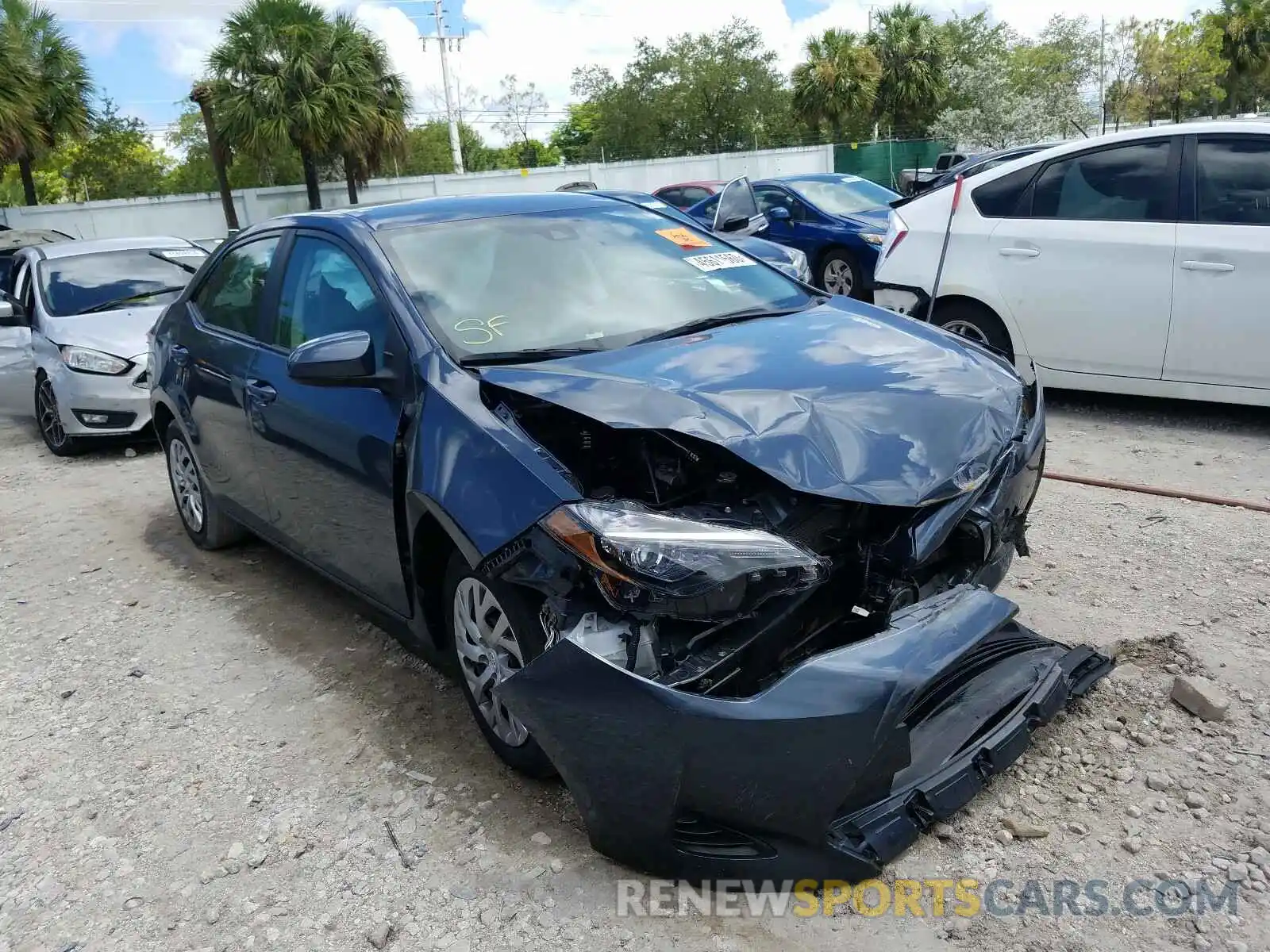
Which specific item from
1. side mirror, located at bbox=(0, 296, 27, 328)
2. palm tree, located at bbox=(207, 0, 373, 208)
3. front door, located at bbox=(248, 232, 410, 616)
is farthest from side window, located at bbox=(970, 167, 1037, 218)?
palm tree, located at bbox=(207, 0, 373, 208)

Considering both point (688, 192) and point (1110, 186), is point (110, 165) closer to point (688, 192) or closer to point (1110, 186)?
point (688, 192)

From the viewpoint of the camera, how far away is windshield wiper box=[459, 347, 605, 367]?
3.17 m

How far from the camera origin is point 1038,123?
3688 centimetres

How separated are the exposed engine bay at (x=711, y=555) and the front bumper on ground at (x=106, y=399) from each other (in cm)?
565

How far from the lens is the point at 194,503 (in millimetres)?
5402

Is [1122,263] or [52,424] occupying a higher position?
[1122,263]

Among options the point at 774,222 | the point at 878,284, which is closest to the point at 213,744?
the point at 878,284

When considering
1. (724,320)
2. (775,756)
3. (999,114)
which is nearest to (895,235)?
(724,320)

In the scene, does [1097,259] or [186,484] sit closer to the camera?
[186,484]

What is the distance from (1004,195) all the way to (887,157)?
99.2 feet

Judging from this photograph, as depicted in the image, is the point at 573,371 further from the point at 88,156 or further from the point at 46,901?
the point at 88,156

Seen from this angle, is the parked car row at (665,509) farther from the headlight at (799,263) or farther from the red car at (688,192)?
the red car at (688,192)

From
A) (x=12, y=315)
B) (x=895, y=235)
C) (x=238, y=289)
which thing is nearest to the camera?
(x=238, y=289)

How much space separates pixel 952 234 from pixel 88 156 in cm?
4560
